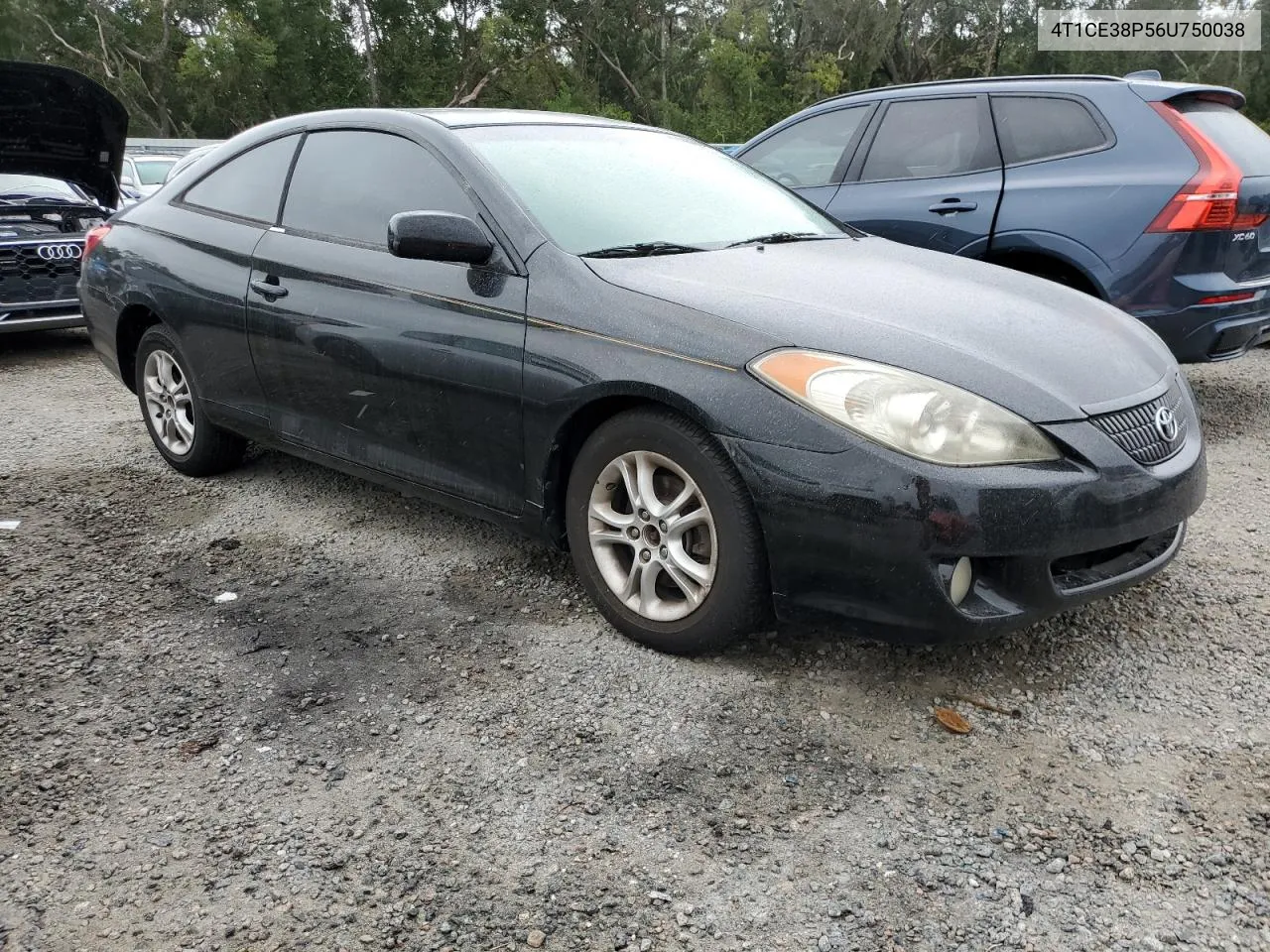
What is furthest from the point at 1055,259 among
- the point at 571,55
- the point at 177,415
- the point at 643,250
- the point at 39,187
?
the point at 571,55

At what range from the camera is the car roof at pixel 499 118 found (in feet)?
12.4

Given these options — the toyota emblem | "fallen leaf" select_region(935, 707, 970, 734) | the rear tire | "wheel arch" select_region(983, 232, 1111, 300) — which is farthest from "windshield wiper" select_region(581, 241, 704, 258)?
"wheel arch" select_region(983, 232, 1111, 300)

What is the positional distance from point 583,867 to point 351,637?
133cm

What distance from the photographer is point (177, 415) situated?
474cm

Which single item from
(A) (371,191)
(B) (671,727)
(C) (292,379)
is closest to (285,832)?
(B) (671,727)

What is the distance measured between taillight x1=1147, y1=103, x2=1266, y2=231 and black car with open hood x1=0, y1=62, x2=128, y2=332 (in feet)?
21.0

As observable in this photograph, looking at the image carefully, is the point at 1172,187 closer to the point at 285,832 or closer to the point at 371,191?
the point at 371,191

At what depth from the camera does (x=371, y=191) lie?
148 inches

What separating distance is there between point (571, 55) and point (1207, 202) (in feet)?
159

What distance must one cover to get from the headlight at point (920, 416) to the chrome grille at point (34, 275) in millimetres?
6467

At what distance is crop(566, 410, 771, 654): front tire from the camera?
2.79 metres

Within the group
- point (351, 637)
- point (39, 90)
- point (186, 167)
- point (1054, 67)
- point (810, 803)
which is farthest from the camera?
point (1054, 67)

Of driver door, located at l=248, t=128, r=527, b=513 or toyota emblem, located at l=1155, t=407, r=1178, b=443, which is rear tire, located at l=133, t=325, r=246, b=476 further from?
toyota emblem, located at l=1155, t=407, r=1178, b=443

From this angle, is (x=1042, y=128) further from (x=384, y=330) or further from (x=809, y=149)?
(x=384, y=330)
